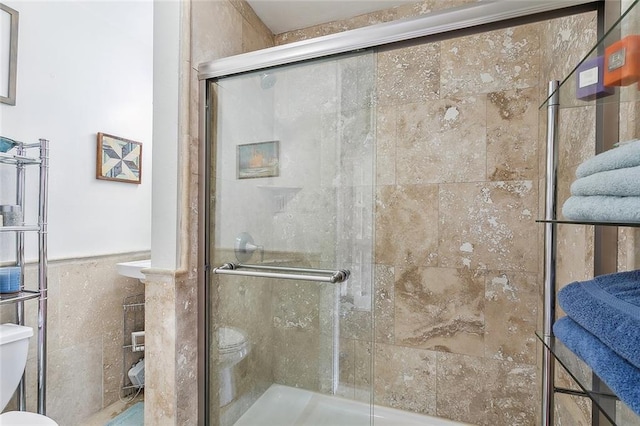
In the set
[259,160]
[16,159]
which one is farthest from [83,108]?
[259,160]

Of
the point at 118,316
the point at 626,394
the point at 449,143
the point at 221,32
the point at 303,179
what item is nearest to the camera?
the point at 626,394

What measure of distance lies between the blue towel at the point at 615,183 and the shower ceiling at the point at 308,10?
1556 mm

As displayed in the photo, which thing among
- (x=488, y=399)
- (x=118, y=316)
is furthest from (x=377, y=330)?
(x=118, y=316)

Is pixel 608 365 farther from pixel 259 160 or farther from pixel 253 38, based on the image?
pixel 253 38

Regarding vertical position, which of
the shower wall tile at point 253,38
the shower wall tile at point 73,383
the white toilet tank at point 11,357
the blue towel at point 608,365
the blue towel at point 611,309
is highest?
the shower wall tile at point 253,38

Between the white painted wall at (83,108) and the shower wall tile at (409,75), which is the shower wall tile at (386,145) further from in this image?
the white painted wall at (83,108)

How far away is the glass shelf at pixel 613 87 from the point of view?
0.49 m

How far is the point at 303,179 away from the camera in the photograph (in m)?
1.20

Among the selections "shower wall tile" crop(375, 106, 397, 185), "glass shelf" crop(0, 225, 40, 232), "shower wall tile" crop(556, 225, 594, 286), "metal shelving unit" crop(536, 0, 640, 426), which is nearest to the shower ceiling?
"shower wall tile" crop(375, 106, 397, 185)

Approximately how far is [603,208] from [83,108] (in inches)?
87.4

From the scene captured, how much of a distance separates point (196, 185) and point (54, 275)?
0.98 m

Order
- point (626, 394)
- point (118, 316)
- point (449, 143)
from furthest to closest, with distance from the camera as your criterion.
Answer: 1. point (118, 316)
2. point (449, 143)
3. point (626, 394)

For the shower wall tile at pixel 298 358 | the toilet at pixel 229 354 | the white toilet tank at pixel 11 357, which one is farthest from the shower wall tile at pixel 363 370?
the white toilet tank at pixel 11 357

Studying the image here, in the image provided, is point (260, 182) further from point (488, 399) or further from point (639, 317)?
point (488, 399)
